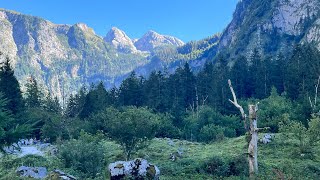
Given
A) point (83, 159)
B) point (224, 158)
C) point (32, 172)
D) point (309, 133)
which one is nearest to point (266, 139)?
point (309, 133)

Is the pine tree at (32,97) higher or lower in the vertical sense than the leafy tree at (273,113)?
higher

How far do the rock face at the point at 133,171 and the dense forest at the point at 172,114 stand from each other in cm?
581

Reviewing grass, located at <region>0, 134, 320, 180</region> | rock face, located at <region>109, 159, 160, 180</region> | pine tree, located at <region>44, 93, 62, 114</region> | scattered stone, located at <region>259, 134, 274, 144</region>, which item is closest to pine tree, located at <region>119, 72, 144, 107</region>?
pine tree, located at <region>44, 93, 62, 114</region>

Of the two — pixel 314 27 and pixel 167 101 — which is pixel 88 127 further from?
pixel 314 27

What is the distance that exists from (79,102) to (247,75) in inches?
2066

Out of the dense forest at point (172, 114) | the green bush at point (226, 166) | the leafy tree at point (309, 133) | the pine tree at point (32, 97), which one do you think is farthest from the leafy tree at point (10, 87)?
the leafy tree at point (309, 133)

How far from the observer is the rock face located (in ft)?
73.3

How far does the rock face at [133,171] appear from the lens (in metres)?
22.3

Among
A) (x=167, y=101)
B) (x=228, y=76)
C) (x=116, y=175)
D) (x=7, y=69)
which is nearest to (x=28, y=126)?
(x=116, y=175)

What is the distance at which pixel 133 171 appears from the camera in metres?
22.5

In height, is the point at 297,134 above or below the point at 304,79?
below

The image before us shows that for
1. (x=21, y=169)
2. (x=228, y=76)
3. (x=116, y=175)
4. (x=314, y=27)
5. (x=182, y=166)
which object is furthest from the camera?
(x=314, y=27)

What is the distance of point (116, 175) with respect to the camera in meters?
22.4

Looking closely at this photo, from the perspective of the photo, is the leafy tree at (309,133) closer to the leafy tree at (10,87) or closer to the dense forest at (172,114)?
the dense forest at (172,114)
